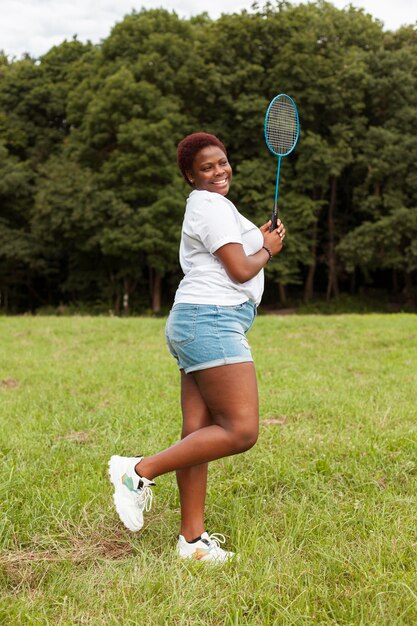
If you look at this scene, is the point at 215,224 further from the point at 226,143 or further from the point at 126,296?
the point at 226,143

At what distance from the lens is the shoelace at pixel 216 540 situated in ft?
8.89

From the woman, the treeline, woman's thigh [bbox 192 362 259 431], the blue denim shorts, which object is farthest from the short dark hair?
the treeline

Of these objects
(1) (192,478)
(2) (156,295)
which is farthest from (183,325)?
(2) (156,295)

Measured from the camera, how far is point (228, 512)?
10.3 feet

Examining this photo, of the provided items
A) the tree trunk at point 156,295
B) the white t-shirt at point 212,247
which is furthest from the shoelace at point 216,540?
the tree trunk at point 156,295

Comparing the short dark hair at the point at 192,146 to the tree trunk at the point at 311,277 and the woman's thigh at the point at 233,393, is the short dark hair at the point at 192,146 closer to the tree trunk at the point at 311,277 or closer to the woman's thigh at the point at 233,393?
the woman's thigh at the point at 233,393

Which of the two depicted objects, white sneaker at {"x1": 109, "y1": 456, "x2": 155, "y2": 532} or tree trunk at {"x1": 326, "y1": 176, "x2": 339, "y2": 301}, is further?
tree trunk at {"x1": 326, "y1": 176, "x2": 339, "y2": 301}

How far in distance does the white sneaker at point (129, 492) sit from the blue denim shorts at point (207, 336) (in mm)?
498

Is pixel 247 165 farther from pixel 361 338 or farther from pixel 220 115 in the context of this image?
pixel 361 338

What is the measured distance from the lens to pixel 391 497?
3.27 metres

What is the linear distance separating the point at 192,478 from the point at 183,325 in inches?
27.8

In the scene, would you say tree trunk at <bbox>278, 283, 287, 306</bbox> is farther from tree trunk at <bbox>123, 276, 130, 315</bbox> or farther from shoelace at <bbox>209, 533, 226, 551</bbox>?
shoelace at <bbox>209, 533, 226, 551</bbox>

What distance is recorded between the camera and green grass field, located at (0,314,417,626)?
7.48 ft

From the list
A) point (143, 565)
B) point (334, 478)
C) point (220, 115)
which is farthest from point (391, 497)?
point (220, 115)
